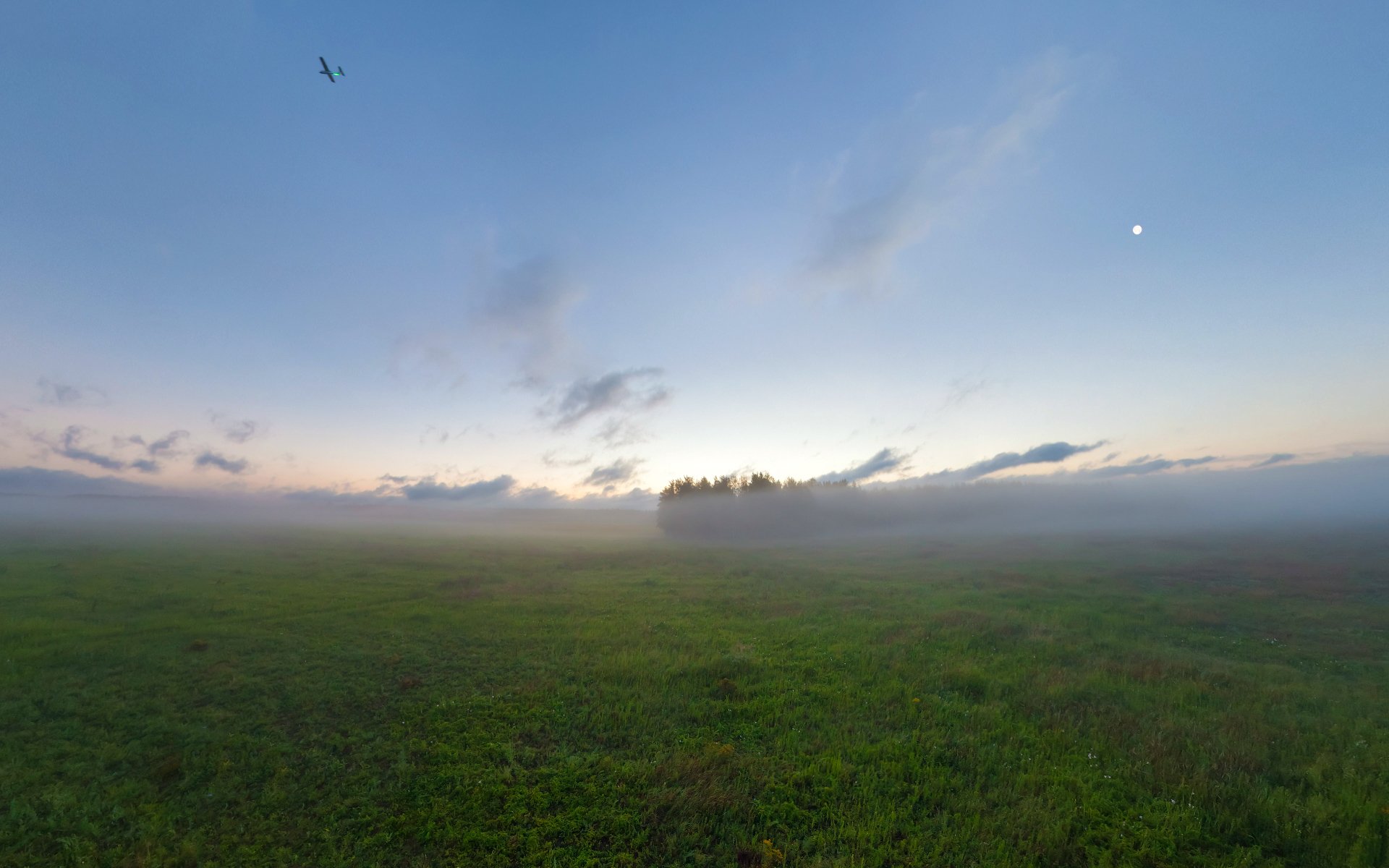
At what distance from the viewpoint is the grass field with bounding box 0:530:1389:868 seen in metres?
8.45

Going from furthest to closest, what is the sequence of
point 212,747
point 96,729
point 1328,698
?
point 1328,698 < point 96,729 < point 212,747

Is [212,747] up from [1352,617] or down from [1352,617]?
up

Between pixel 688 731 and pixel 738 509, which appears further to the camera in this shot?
pixel 738 509

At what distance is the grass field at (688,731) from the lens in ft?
27.7

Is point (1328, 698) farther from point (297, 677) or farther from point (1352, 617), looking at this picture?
point (297, 677)


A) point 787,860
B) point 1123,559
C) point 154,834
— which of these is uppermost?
point 154,834

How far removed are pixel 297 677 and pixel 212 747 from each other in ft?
14.4

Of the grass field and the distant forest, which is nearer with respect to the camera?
the grass field

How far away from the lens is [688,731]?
481 inches

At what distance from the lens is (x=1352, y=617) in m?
22.4

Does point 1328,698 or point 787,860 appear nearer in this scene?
point 787,860

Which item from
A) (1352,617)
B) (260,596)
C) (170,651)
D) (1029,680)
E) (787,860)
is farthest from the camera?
(260,596)

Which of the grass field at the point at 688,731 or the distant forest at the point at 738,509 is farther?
the distant forest at the point at 738,509

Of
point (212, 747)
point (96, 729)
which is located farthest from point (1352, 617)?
point (96, 729)
